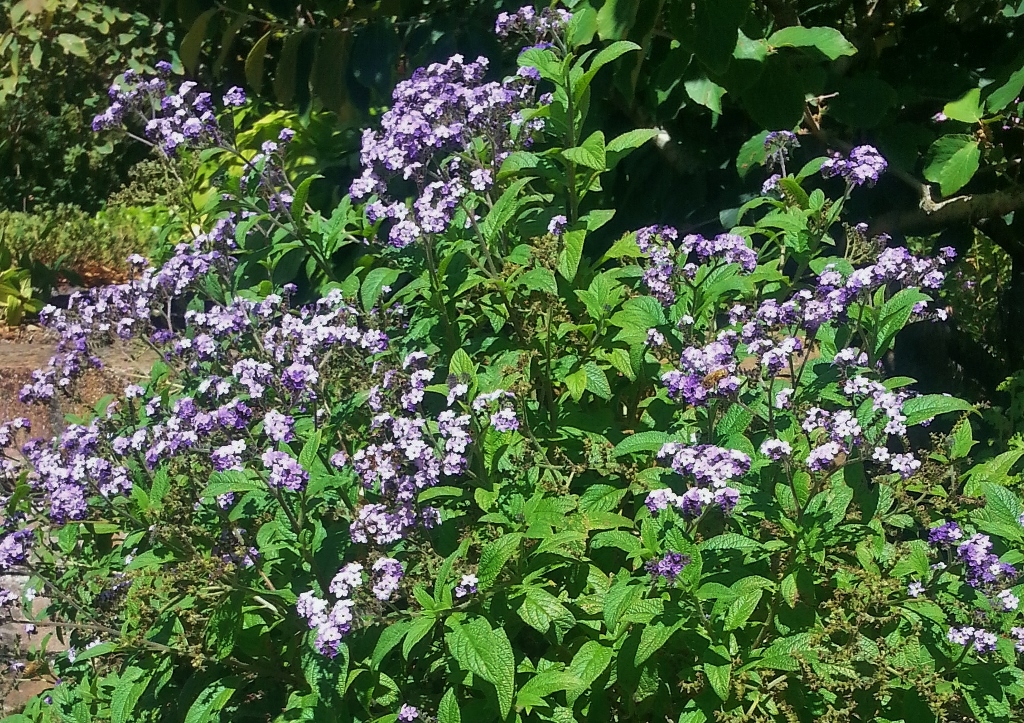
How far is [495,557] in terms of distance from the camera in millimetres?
2137

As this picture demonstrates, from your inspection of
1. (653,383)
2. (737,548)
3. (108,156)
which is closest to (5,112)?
(108,156)

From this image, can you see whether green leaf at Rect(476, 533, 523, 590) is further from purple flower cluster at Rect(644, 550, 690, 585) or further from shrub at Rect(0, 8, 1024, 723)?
purple flower cluster at Rect(644, 550, 690, 585)

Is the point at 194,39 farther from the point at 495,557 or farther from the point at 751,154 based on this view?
the point at 495,557

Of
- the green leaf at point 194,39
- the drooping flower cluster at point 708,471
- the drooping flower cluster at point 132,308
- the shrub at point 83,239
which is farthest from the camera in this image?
the shrub at point 83,239

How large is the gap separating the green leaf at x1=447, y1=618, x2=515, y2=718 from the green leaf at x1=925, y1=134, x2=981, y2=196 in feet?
6.95

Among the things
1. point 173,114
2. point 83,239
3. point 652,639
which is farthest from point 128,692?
point 83,239

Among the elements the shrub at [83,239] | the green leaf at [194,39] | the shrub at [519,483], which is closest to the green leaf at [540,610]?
the shrub at [519,483]

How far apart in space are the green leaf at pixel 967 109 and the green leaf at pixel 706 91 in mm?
749

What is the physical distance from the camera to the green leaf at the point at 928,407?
87.0 inches

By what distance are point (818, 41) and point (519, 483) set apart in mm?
1653

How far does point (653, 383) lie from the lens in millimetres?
2762

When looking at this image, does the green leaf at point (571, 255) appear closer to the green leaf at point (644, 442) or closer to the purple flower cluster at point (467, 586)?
the green leaf at point (644, 442)

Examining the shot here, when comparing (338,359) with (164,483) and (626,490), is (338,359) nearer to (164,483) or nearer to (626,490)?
(164,483)

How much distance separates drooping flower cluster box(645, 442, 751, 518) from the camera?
2.01 metres
